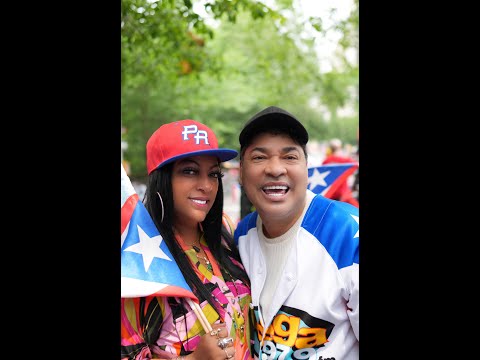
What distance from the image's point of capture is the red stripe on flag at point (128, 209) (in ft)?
8.85

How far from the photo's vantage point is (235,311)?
112 inches

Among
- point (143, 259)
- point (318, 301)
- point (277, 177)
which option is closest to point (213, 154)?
point (277, 177)

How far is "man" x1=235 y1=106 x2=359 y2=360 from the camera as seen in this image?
108 inches

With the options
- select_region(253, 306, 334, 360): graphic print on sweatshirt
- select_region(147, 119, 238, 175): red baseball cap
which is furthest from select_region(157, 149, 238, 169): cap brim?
select_region(253, 306, 334, 360): graphic print on sweatshirt

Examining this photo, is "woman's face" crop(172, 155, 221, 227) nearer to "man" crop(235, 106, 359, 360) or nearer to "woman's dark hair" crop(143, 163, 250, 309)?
"woman's dark hair" crop(143, 163, 250, 309)

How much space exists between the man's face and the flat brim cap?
0.14ft

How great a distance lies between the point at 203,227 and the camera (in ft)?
10.5

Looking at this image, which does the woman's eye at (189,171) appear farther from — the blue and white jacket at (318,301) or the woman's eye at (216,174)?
the blue and white jacket at (318,301)

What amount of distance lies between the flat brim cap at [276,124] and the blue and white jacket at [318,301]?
0.51m
